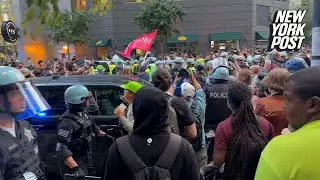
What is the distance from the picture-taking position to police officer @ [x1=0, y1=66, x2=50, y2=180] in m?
2.64

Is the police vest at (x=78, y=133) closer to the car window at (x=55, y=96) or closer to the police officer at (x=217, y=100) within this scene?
the car window at (x=55, y=96)

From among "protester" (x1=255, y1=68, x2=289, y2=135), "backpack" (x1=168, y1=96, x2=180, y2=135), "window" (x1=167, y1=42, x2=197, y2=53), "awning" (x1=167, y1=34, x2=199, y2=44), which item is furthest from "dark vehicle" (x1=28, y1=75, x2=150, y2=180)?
"window" (x1=167, y1=42, x2=197, y2=53)

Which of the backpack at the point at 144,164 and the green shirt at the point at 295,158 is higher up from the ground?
the green shirt at the point at 295,158

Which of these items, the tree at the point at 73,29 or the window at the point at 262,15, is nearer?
the tree at the point at 73,29

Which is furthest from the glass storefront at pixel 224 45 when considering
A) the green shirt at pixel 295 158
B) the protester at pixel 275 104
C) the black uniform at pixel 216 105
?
the green shirt at pixel 295 158

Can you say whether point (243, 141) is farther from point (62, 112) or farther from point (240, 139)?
point (62, 112)

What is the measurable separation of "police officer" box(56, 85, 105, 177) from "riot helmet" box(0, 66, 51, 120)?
3.84 ft

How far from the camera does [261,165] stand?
1767 mm

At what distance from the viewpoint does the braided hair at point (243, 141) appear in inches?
132

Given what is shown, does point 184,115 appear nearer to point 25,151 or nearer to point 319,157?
point 25,151

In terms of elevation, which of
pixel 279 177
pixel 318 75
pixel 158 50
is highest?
pixel 318 75

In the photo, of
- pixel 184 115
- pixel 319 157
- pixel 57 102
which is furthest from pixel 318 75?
pixel 57 102

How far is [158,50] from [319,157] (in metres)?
38.5

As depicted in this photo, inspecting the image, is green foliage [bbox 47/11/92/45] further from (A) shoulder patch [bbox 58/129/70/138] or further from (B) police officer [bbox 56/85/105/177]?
(A) shoulder patch [bbox 58/129/70/138]
